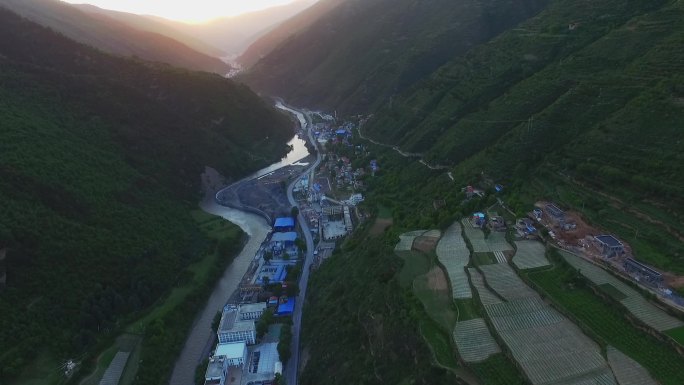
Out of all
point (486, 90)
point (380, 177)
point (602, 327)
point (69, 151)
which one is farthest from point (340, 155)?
point (602, 327)

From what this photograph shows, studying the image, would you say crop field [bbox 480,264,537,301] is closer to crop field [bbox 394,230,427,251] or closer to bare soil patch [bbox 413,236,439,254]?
bare soil patch [bbox 413,236,439,254]

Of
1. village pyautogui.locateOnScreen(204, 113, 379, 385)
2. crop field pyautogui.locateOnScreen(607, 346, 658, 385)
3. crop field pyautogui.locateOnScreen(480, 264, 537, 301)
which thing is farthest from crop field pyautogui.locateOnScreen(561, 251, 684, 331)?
village pyautogui.locateOnScreen(204, 113, 379, 385)

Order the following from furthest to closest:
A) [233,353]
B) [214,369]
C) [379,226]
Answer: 1. [379,226]
2. [233,353]
3. [214,369]

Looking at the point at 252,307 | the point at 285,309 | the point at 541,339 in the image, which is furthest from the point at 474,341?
the point at 252,307

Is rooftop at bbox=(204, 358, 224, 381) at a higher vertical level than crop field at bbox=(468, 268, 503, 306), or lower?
lower

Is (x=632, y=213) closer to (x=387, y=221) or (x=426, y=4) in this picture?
(x=387, y=221)

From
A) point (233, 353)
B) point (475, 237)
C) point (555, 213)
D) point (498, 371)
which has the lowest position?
point (498, 371)

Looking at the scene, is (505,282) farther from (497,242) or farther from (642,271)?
(642,271)
